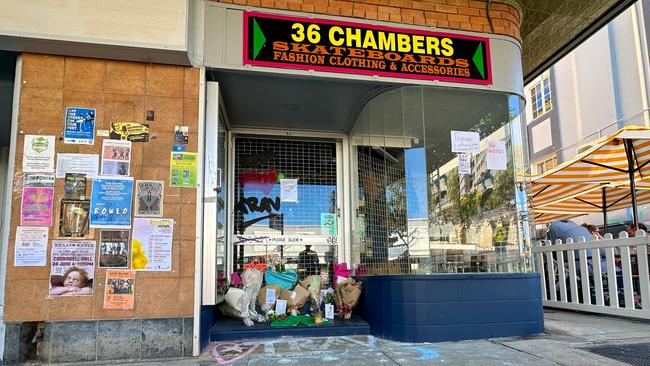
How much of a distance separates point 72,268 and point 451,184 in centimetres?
429

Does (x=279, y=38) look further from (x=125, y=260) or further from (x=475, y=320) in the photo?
(x=475, y=320)

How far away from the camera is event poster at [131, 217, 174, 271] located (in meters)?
4.52

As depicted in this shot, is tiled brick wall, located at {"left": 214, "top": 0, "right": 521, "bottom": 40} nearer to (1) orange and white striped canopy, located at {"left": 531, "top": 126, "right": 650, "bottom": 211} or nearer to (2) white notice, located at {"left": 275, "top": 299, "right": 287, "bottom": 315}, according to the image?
(1) orange and white striped canopy, located at {"left": 531, "top": 126, "right": 650, "bottom": 211}

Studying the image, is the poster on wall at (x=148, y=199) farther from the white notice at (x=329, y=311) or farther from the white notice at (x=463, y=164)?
the white notice at (x=463, y=164)

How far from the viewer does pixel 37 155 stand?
4.47 m

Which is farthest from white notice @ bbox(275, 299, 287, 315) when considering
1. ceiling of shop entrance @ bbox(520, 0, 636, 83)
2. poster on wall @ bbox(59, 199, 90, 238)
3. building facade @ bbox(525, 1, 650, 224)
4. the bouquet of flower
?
building facade @ bbox(525, 1, 650, 224)

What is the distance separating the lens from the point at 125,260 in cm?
449

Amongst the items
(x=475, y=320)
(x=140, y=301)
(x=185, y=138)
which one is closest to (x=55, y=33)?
(x=185, y=138)

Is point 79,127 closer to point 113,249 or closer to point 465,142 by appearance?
point 113,249

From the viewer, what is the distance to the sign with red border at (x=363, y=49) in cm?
511

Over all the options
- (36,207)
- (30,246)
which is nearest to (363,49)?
(36,207)

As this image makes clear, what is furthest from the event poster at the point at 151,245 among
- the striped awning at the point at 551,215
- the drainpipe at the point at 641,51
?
the drainpipe at the point at 641,51

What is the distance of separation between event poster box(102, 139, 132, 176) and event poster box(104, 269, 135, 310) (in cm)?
101

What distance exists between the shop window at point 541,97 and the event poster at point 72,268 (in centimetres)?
1932
